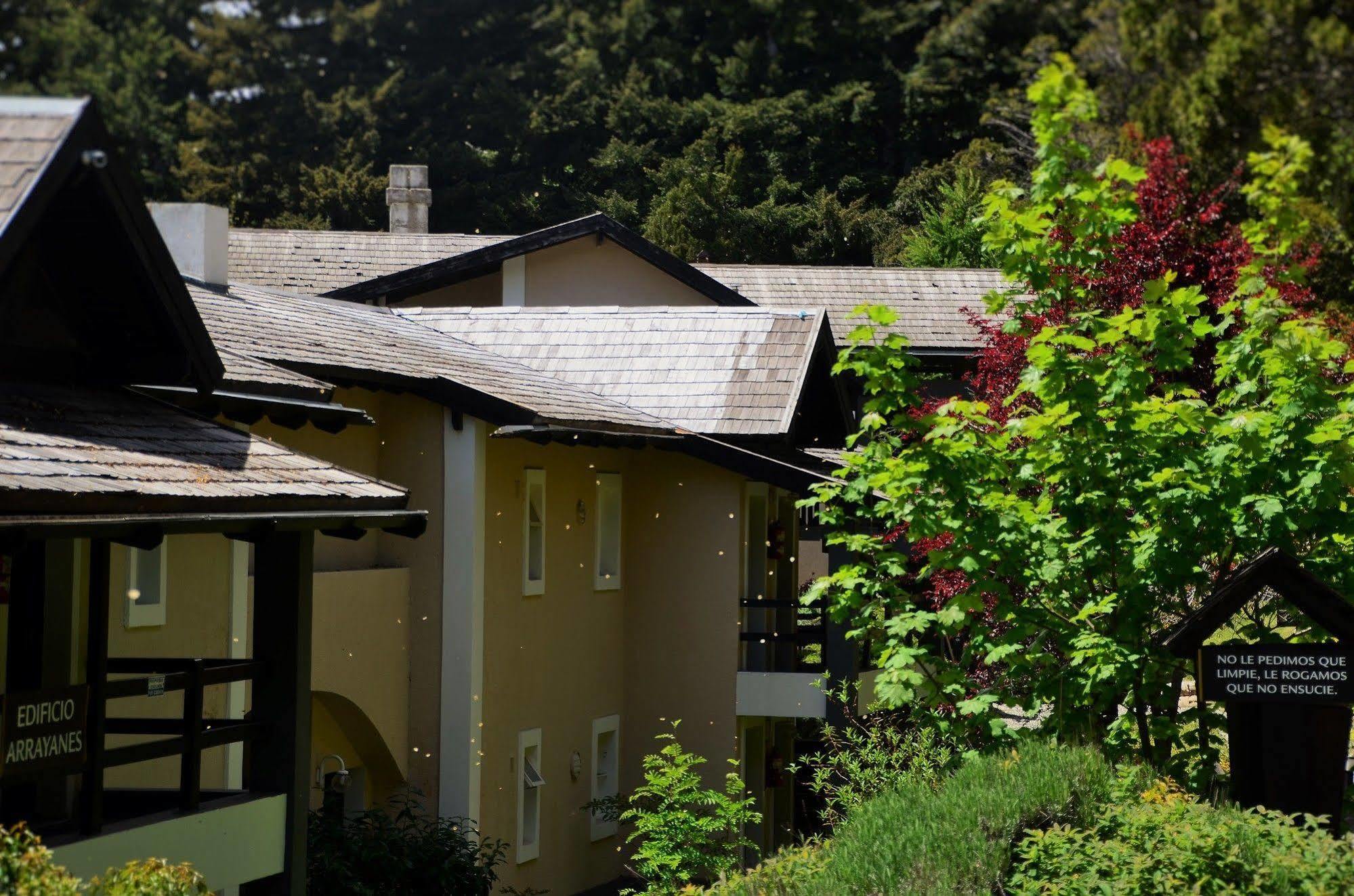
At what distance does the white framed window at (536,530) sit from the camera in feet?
52.9

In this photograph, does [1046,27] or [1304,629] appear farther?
[1304,629]

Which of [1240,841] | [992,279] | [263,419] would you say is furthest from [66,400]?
[992,279]

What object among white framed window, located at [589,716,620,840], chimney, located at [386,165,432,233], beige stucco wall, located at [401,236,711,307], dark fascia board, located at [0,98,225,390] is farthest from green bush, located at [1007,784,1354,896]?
chimney, located at [386,165,432,233]

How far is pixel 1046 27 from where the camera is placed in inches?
334

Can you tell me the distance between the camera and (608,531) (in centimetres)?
1783

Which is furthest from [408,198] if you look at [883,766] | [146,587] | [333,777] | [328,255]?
[883,766]

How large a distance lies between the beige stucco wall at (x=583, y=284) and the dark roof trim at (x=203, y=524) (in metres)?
16.7

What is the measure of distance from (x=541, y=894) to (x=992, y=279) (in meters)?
16.4

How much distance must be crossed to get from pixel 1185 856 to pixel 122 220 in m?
5.92

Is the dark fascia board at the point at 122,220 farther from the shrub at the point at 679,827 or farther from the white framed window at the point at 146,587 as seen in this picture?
the shrub at the point at 679,827

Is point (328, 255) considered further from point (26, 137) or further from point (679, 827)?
point (26, 137)

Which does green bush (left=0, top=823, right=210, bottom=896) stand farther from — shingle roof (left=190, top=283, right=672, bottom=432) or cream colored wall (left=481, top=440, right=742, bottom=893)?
cream colored wall (left=481, top=440, right=742, bottom=893)

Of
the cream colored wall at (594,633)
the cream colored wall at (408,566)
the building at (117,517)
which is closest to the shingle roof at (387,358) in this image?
the cream colored wall at (408,566)

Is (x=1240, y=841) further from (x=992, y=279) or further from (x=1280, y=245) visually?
(x=992, y=279)
